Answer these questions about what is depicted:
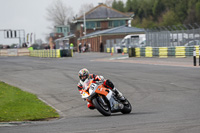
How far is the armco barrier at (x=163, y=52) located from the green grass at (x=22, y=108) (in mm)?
A: 20310

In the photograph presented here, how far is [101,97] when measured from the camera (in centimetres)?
1009

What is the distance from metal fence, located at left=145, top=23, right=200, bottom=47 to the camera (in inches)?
1364

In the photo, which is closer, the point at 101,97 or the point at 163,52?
the point at 101,97

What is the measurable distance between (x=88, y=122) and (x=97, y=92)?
3.62 feet

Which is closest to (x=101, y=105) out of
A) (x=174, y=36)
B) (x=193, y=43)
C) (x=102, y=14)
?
(x=193, y=43)

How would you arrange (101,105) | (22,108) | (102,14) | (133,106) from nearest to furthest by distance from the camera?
(101,105)
(22,108)
(133,106)
(102,14)

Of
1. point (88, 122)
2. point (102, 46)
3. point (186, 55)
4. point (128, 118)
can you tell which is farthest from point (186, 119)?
point (102, 46)

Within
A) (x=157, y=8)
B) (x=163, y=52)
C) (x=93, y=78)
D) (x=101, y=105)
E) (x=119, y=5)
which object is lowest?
(x=101, y=105)

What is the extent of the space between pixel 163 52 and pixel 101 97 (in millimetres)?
27882

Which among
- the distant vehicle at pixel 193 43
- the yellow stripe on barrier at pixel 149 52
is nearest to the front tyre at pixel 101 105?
the distant vehicle at pixel 193 43

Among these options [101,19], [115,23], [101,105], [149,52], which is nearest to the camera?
[101,105]

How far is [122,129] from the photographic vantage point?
300 inches

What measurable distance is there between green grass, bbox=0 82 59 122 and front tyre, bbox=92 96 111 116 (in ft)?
5.44

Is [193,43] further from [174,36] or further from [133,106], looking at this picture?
[133,106]
